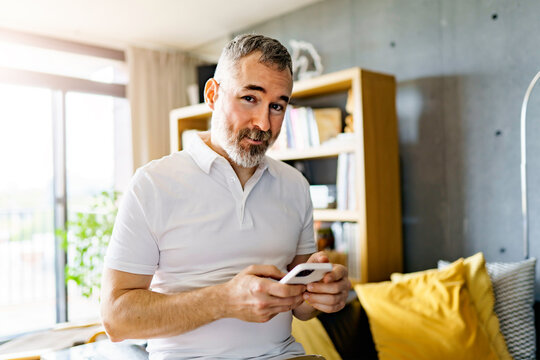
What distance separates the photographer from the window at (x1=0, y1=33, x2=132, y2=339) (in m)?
4.01

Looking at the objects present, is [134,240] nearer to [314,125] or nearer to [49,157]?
[314,125]

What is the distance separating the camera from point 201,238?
126 cm

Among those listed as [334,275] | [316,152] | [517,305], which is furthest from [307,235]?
[316,152]

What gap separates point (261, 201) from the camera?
4.54ft

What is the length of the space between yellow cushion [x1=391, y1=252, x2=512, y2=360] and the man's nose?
141cm

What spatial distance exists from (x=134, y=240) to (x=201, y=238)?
0.56 ft

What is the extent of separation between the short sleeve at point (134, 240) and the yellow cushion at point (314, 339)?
1.05 meters

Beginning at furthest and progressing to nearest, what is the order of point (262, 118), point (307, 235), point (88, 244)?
point (88, 244) < point (307, 235) < point (262, 118)

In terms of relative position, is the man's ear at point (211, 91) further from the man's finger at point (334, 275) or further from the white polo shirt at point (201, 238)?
the man's finger at point (334, 275)

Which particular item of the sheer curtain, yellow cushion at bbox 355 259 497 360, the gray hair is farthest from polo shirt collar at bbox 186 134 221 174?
the sheer curtain

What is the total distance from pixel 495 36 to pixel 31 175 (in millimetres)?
4253

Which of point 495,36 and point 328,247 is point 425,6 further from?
point 328,247

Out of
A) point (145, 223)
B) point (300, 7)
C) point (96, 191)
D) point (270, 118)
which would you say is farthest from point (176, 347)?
point (96, 191)

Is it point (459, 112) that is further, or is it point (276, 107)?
point (459, 112)
